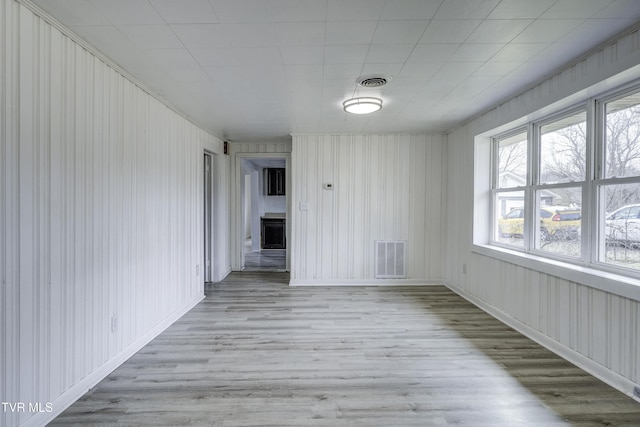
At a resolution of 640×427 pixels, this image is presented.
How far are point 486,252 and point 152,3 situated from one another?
3.86 meters

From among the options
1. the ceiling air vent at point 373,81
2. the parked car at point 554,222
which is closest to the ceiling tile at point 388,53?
the ceiling air vent at point 373,81

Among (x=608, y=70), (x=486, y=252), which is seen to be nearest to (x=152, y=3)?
(x=608, y=70)

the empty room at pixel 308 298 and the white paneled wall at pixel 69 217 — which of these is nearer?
the white paneled wall at pixel 69 217

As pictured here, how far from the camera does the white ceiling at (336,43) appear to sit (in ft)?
5.37

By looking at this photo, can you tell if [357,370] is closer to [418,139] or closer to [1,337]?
[1,337]

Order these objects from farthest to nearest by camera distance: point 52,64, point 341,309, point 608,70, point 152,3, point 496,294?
point 341,309, point 496,294, point 608,70, point 52,64, point 152,3

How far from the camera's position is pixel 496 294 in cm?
333

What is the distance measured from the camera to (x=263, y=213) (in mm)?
8617

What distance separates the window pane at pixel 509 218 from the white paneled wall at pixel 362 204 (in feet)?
3.31

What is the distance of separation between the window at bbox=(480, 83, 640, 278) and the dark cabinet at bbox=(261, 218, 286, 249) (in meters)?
5.49

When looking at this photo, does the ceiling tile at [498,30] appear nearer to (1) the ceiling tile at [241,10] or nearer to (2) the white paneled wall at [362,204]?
(1) the ceiling tile at [241,10]

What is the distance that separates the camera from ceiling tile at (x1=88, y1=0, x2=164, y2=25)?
5.21 ft

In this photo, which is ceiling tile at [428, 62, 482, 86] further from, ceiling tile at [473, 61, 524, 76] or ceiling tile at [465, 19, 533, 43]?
ceiling tile at [465, 19, 533, 43]

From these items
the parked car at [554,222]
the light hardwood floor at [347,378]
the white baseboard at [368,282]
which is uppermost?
the parked car at [554,222]
